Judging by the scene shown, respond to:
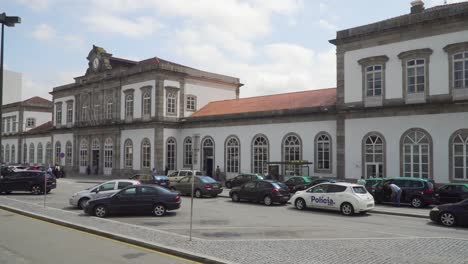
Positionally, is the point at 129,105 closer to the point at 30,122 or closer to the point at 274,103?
the point at 274,103

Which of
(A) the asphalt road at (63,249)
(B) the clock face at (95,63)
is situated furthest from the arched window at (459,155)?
(B) the clock face at (95,63)

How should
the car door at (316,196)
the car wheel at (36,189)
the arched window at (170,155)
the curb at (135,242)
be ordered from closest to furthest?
the curb at (135,242) → the car door at (316,196) → the car wheel at (36,189) → the arched window at (170,155)

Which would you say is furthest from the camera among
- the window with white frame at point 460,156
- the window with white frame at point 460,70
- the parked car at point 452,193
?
the window with white frame at point 460,70

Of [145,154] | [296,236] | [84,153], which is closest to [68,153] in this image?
[84,153]

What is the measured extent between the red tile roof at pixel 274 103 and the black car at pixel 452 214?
17129 mm

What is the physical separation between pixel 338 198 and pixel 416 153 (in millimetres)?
10698

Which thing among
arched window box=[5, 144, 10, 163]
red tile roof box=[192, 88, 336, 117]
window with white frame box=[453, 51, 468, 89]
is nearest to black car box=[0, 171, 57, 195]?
red tile roof box=[192, 88, 336, 117]

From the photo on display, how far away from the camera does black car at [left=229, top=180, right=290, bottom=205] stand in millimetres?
22250

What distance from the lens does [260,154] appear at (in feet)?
121

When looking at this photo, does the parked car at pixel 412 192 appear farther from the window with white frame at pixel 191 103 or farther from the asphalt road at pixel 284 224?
the window with white frame at pixel 191 103

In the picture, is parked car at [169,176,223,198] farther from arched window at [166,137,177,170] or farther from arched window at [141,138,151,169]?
arched window at [141,138,151,169]

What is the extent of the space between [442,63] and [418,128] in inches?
166

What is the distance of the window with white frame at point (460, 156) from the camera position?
25038mm

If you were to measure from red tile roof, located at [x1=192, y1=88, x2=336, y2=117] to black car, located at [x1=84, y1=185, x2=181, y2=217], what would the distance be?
18741mm
